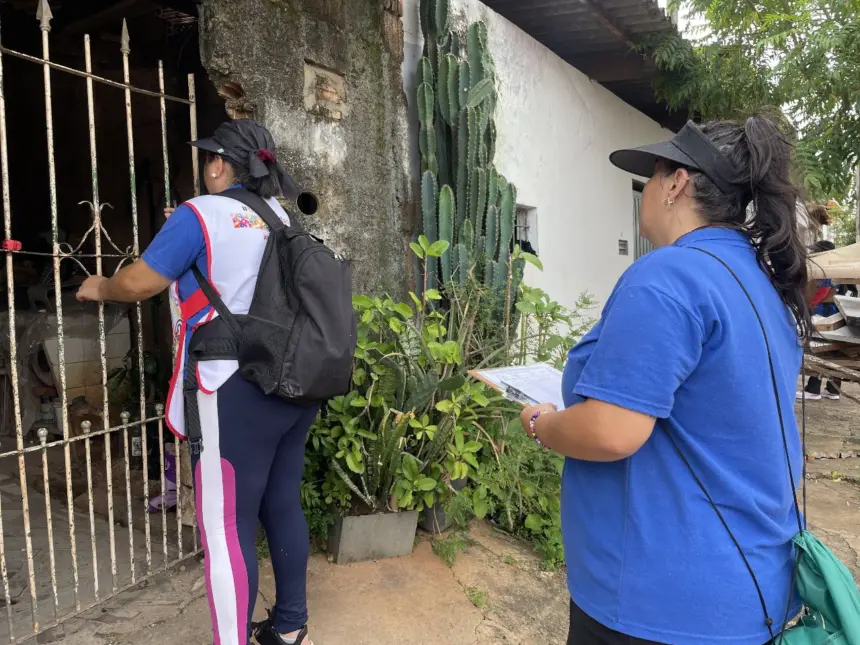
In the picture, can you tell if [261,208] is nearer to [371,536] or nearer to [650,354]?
[650,354]

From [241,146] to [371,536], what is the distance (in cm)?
177

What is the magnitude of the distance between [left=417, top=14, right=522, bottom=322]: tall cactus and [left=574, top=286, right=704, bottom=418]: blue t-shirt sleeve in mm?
2561

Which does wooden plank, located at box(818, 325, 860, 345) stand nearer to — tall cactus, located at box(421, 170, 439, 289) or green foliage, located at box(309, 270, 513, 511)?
tall cactus, located at box(421, 170, 439, 289)

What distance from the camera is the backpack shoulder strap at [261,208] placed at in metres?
2.00

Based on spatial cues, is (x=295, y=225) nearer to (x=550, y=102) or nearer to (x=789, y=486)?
(x=789, y=486)

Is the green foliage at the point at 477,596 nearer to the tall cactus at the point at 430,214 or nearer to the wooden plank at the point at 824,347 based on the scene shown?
the tall cactus at the point at 430,214

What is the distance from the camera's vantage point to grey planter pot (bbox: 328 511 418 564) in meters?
2.91

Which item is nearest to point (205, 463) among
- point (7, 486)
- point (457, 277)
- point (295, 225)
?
point (295, 225)

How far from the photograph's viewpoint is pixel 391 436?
282 cm

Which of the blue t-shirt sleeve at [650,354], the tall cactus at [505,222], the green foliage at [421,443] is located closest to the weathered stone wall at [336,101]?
the green foliage at [421,443]

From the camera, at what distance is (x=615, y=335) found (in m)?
1.11

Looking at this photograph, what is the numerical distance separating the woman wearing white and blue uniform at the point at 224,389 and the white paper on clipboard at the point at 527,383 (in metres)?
0.73

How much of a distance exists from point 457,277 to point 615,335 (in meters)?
2.64

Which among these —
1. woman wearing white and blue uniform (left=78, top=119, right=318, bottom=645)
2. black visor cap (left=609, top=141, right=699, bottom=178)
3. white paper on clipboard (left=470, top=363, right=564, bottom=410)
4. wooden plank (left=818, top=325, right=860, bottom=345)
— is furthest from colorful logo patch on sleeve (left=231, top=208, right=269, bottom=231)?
wooden plank (left=818, top=325, right=860, bottom=345)
